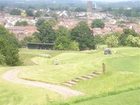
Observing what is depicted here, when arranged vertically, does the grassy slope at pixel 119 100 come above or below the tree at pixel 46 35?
above

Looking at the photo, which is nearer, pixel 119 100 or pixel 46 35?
pixel 119 100

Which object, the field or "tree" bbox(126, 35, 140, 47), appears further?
"tree" bbox(126, 35, 140, 47)

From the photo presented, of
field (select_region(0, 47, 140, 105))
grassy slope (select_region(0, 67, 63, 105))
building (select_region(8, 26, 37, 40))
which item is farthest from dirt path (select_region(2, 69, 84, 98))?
building (select_region(8, 26, 37, 40))

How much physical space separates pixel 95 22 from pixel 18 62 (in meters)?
136

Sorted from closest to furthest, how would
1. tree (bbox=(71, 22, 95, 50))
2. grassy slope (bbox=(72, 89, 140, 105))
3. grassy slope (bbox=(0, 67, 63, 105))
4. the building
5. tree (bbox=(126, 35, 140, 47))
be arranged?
grassy slope (bbox=(72, 89, 140, 105)), grassy slope (bbox=(0, 67, 63, 105)), tree (bbox=(126, 35, 140, 47)), tree (bbox=(71, 22, 95, 50)), the building

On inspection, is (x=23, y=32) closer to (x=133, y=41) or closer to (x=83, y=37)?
(x=83, y=37)

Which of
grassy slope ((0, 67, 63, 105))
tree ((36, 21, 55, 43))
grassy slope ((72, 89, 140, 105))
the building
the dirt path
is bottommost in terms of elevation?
the building

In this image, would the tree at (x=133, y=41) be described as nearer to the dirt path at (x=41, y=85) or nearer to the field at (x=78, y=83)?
the field at (x=78, y=83)

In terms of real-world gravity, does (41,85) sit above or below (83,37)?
above

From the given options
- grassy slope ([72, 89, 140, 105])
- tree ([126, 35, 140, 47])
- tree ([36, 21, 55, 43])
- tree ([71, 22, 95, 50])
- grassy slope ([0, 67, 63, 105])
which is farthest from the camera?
tree ([36, 21, 55, 43])

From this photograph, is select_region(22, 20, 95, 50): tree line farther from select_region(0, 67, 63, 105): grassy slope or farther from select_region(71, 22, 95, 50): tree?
select_region(0, 67, 63, 105): grassy slope

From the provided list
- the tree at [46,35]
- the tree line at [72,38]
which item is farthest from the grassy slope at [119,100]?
the tree at [46,35]

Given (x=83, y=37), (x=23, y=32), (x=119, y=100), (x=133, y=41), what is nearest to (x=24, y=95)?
(x=119, y=100)

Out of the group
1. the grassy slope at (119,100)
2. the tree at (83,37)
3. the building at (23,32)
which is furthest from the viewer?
the building at (23,32)
